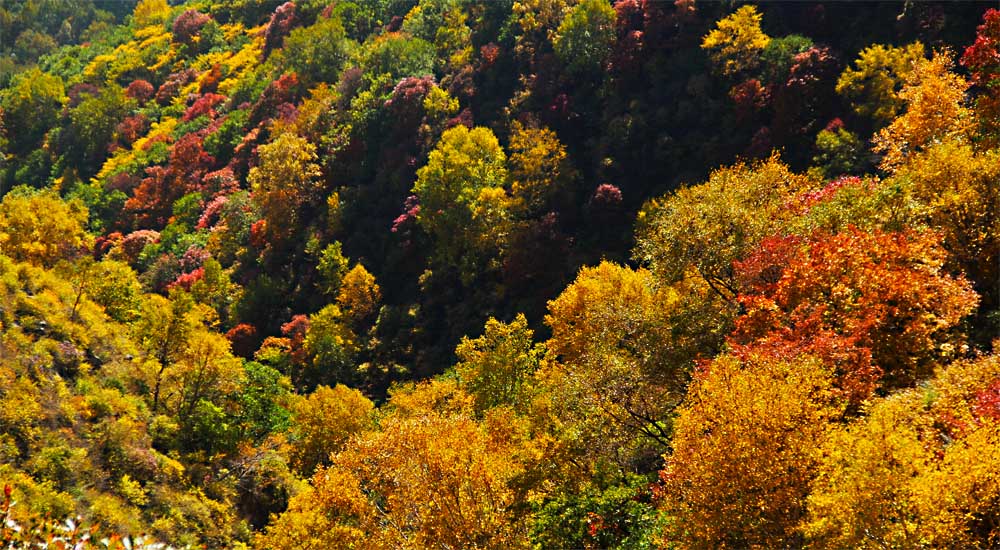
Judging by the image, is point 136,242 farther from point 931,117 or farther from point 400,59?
point 931,117

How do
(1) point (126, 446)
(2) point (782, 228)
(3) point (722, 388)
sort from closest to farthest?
(3) point (722, 388), (2) point (782, 228), (1) point (126, 446)

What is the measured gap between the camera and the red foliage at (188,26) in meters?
132

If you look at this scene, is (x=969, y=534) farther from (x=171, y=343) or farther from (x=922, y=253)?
(x=171, y=343)

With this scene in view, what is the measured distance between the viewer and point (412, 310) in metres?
67.1

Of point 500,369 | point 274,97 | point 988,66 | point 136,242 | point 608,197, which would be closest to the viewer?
point 988,66

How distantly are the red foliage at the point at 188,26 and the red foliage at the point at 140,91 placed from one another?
15645mm

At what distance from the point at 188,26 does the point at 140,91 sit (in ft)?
69.7

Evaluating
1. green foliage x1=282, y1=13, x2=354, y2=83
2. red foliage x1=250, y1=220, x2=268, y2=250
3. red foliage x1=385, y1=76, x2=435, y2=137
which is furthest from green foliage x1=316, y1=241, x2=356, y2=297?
green foliage x1=282, y1=13, x2=354, y2=83

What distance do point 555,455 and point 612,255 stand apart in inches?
1283

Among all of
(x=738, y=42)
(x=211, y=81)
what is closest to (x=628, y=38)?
(x=738, y=42)

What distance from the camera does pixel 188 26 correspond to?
132500 mm

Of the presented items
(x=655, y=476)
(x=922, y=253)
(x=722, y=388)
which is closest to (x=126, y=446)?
(x=655, y=476)

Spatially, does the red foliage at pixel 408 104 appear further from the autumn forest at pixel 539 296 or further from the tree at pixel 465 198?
the tree at pixel 465 198

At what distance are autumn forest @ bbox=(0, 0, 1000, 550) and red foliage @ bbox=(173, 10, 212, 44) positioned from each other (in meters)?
37.5
